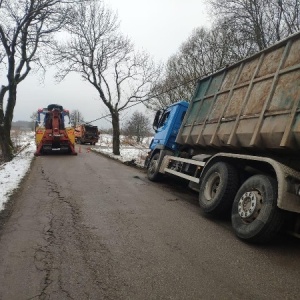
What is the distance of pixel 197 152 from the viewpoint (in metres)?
8.98

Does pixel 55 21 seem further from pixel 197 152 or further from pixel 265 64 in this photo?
pixel 265 64

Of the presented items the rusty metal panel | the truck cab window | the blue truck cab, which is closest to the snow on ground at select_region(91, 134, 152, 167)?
the truck cab window

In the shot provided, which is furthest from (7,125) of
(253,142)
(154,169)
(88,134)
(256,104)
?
(88,134)

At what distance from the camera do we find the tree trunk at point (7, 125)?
16984 millimetres

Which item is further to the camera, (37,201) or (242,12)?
(242,12)

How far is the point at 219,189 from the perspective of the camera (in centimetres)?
612

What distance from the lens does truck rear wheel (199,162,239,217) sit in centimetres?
597

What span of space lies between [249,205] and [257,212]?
21 cm

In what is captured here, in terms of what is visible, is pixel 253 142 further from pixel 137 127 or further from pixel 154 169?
pixel 137 127

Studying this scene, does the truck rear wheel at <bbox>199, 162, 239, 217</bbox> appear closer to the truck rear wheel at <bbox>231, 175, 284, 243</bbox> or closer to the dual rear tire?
the dual rear tire

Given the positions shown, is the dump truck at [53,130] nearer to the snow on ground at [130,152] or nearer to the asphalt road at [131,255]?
the snow on ground at [130,152]

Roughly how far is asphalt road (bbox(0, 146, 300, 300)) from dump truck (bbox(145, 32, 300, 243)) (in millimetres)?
433

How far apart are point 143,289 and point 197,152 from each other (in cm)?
585

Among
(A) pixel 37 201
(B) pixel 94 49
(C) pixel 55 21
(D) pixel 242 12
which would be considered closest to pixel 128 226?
(A) pixel 37 201
